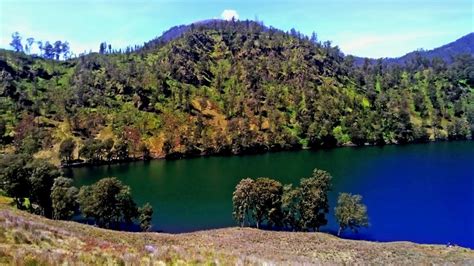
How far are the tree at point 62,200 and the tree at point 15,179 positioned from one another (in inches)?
342

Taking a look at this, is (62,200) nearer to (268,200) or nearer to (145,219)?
(145,219)

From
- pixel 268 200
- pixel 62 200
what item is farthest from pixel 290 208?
pixel 62 200

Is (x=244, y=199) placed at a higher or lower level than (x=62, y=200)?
lower

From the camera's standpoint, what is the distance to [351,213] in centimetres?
8025

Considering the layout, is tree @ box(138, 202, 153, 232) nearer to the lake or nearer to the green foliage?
the lake

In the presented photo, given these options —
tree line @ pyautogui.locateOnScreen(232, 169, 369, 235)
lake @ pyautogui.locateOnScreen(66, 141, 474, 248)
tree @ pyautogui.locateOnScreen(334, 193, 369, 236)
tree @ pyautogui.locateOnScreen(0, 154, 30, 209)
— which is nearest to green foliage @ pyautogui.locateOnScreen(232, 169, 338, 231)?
tree line @ pyautogui.locateOnScreen(232, 169, 369, 235)

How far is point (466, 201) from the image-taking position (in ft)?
345

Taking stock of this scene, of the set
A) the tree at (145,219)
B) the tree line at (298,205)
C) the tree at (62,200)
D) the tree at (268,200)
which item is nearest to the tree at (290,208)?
the tree line at (298,205)

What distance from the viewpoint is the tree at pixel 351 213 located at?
80000mm

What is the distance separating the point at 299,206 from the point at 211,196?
3673 cm

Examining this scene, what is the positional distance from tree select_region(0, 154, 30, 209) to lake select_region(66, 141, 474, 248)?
2817cm

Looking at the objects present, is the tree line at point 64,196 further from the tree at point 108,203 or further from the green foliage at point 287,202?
the green foliage at point 287,202

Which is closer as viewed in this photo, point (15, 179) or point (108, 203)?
point (108, 203)

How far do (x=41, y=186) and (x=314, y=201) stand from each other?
56985mm
